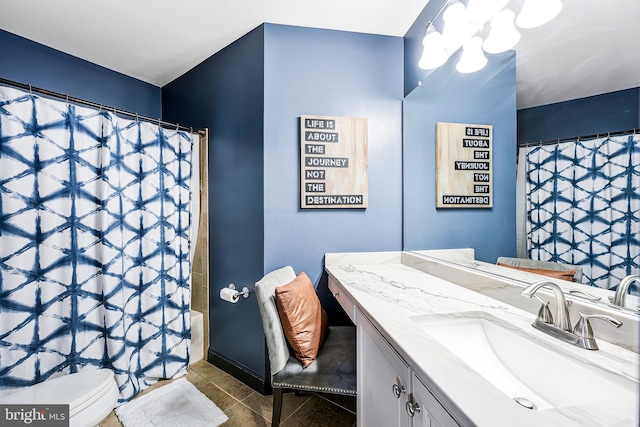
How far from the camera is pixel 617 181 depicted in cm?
74

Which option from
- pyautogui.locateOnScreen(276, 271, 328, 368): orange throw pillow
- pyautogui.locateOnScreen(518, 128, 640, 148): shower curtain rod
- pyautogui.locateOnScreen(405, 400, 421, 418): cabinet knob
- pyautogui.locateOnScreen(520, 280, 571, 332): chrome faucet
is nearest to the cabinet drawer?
pyautogui.locateOnScreen(276, 271, 328, 368): orange throw pillow

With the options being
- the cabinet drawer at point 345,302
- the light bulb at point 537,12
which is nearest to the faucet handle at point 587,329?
the cabinet drawer at point 345,302

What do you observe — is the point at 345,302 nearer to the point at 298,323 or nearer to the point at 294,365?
the point at 298,323

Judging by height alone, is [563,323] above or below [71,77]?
below

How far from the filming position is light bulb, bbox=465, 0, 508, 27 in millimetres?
1165

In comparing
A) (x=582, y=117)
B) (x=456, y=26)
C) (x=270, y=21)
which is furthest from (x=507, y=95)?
(x=270, y=21)

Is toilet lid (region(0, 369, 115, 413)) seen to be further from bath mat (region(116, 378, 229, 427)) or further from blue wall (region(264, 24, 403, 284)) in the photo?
blue wall (region(264, 24, 403, 284))

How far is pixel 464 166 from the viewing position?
1423 millimetres

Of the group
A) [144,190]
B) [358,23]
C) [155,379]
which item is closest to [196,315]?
[155,379]

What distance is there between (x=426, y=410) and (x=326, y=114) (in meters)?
1.68

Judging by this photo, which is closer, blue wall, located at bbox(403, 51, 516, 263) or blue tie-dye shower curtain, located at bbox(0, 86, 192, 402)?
blue wall, located at bbox(403, 51, 516, 263)

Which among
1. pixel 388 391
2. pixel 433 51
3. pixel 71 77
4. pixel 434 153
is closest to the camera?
pixel 388 391

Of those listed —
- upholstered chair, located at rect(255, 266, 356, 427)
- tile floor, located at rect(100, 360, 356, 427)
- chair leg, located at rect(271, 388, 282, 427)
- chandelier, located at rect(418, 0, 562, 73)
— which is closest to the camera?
chandelier, located at rect(418, 0, 562, 73)

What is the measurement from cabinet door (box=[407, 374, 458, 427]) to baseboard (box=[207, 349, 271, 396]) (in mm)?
1362
